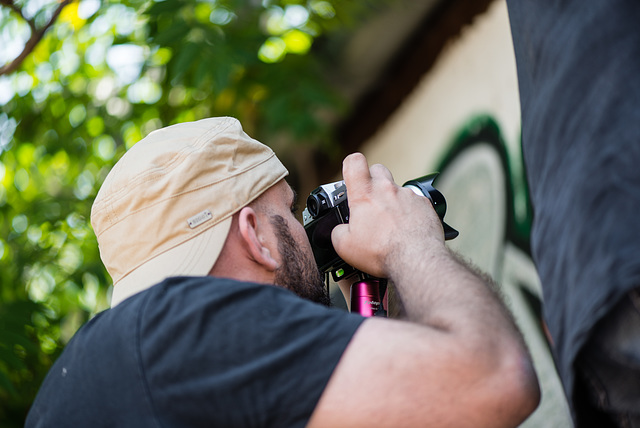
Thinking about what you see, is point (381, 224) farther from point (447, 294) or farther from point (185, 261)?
point (185, 261)

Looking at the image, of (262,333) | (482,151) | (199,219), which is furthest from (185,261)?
(482,151)

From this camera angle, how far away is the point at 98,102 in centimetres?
328

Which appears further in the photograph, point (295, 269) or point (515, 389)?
point (295, 269)

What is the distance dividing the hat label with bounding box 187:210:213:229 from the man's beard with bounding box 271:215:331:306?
0.14 meters

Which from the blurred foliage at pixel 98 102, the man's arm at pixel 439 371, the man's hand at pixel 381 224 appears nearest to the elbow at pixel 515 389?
the man's arm at pixel 439 371

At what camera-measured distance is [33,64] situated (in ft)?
10.6

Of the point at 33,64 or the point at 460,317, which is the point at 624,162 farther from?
the point at 33,64

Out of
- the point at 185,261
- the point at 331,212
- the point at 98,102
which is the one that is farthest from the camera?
the point at 98,102

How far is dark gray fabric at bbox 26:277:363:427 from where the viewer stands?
1.01m

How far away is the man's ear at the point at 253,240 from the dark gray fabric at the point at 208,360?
0.70 feet

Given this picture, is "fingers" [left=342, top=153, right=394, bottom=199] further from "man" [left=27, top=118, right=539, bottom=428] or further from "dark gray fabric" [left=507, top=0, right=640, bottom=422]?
"dark gray fabric" [left=507, top=0, right=640, bottom=422]

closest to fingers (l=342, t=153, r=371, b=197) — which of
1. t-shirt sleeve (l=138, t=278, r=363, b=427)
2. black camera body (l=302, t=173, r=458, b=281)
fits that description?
black camera body (l=302, t=173, r=458, b=281)

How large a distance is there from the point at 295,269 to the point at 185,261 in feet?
0.69

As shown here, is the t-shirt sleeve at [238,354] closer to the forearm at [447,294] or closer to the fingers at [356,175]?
the forearm at [447,294]
